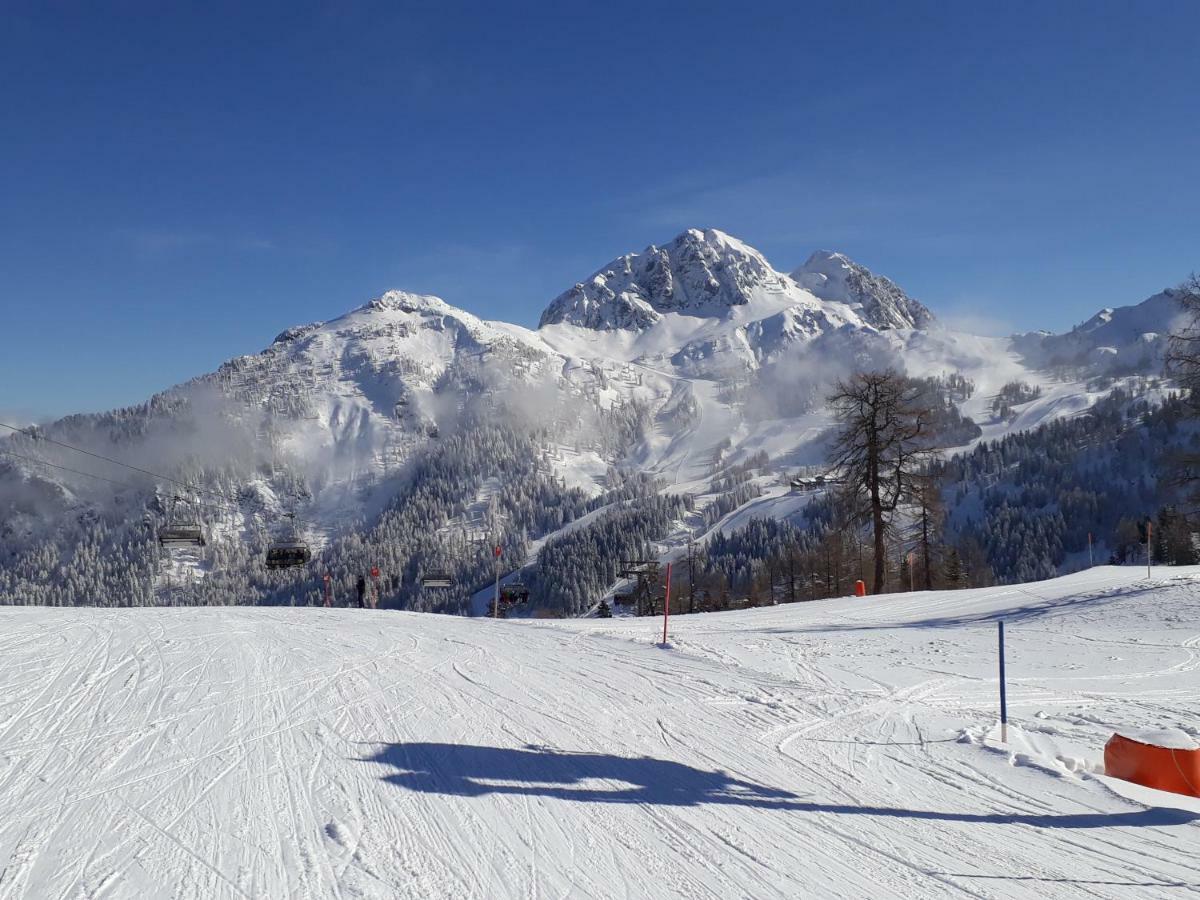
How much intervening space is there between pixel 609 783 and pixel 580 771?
394 millimetres

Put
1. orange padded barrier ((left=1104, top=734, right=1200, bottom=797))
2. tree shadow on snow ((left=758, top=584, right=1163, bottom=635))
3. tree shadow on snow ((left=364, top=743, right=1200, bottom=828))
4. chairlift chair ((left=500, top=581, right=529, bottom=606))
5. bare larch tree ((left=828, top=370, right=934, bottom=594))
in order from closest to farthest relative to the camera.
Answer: tree shadow on snow ((left=364, top=743, right=1200, bottom=828)), orange padded barrier ((left=1104, top=734, right=1200, bottom=797)), tree shadow on snow ((left=758, top=584, right=1163, bottom=635)), bare larch tree ((left=828, top=370, right=934, bottom=594)), chairlift chair ((left=500, top=581, right=529, bottom=606))

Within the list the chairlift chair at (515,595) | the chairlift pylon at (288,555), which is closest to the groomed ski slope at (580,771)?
the chairlift chair at (515,595)

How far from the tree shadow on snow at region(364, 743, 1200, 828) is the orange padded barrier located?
783 millimetres

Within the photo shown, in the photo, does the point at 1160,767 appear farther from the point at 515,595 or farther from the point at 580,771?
the point at 515,595

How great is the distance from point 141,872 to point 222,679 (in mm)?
6281

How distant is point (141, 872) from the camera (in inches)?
197

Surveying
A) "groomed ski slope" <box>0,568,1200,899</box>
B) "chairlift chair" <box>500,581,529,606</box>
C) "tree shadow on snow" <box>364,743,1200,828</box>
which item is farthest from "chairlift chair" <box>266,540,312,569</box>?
"tree shadow on snow" <box>364,743,1200,828</box>

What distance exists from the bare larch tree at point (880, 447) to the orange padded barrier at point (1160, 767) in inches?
791

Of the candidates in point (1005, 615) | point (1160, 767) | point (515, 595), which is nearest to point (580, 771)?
point (1160, 767)

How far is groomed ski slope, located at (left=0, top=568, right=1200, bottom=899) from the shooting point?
16.6 ft

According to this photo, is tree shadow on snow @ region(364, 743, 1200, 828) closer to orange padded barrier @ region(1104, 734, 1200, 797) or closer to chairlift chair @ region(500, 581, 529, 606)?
orange padded barrier @ region(1104, 734, 1200, 797)

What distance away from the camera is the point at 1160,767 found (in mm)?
6832

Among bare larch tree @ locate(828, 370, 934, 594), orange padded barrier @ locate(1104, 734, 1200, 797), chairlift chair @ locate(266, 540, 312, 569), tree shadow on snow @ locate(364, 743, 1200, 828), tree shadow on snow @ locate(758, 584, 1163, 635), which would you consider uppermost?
bare larch tree @ locate(828, 370, 934, 594)

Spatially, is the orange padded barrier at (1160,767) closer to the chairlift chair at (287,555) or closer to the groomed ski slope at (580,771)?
the groomed ski slope at (580,771)
